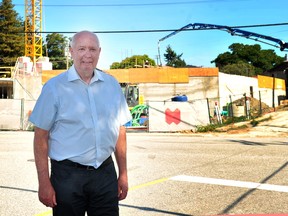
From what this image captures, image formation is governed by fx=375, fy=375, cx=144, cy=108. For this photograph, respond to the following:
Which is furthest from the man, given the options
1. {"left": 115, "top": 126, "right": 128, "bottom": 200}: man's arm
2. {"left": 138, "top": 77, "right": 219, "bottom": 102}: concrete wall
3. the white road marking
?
{"left": 138, "top": 77, "right": 219, "bottom": 102}: concrete wall

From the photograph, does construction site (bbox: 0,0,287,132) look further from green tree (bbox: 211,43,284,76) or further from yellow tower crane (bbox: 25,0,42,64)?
green tree (bbox: 211,43,284,76)

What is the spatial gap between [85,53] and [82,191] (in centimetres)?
99

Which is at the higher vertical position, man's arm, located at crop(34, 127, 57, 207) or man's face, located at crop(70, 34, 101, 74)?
man's face, located at crop(70, 34, 101, 74)

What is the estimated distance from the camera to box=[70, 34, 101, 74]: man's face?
273 centimetres

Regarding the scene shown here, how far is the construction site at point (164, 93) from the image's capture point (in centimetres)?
2197

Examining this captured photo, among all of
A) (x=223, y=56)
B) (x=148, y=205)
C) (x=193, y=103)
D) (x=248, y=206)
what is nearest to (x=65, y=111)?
(x=148, y=205)

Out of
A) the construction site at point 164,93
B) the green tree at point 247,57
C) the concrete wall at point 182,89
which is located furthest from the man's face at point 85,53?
the green tree at point 247,57

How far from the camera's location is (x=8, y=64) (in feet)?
231

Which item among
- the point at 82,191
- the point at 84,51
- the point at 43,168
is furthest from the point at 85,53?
the point at 82,191

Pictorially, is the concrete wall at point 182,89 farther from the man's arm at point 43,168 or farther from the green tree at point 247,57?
the green tree at point 247,57

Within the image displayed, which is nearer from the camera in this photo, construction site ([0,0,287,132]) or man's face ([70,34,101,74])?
man's face ([70,34,101,74])

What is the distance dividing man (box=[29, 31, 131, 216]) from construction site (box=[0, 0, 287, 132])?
62.5 feet

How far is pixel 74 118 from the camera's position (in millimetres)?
2658

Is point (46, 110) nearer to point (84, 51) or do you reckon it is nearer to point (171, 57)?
point (84, 51)
